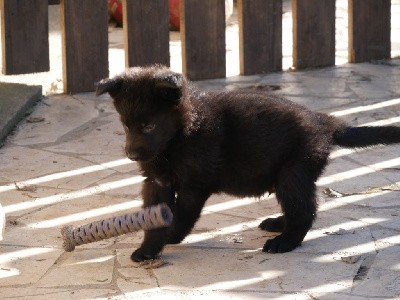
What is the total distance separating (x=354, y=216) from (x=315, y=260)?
25.1 inches

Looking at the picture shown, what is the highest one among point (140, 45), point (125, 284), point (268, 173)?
point (140, 45)

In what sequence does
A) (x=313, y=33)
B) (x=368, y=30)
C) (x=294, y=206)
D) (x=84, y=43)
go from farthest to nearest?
(x=368, y=30) < (x=313, y=33) < (x=84, y=43) < (x=294, y=206)

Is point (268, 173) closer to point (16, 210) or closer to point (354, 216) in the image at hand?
point (354, 216)

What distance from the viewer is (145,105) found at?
431 centimetres

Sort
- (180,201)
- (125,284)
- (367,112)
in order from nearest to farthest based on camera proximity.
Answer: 1. (125,284)
2. (180,201)
3. (367,112)

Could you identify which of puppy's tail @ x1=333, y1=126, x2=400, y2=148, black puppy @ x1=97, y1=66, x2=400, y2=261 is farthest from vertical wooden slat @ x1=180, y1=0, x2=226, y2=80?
puppy's tail @ x1=333, y1=126, x2=400, y2=148

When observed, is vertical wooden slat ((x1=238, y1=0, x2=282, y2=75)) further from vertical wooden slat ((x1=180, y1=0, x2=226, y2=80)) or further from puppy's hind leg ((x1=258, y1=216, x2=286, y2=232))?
puppy's hind leg ((x1=258, y1=216, x2=286, y2=232))

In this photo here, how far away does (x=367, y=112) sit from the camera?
6727 millimetres

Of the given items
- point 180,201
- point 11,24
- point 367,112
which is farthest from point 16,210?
point 367,112

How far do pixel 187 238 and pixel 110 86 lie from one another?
0.87m

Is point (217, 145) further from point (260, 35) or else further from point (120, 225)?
point (260, 35)

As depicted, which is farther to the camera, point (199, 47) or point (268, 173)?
point (199, 47)

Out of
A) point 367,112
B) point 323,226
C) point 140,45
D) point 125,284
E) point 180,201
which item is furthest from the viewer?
point 140,45

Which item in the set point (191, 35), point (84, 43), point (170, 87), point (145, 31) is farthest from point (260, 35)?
point (170, 87)
